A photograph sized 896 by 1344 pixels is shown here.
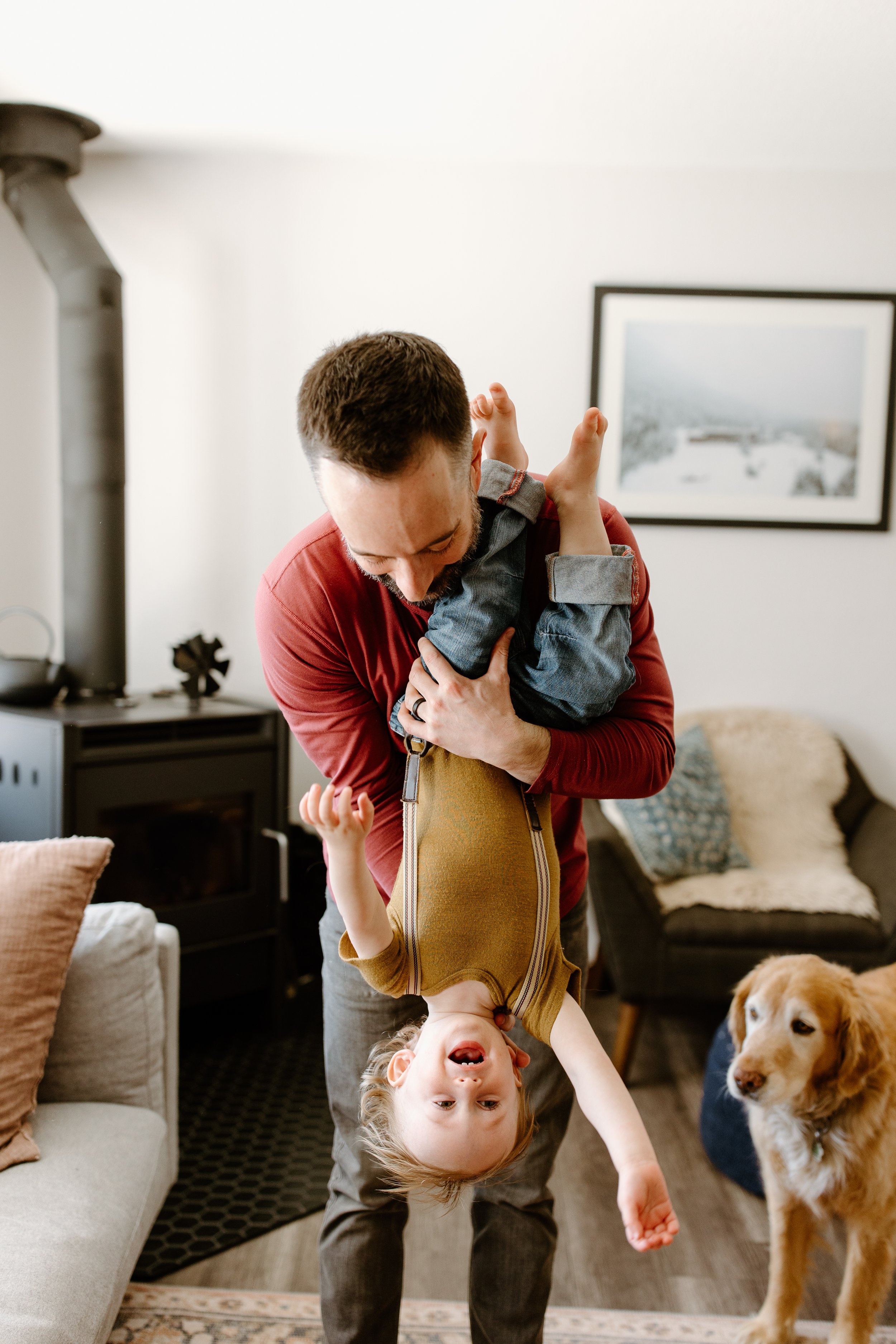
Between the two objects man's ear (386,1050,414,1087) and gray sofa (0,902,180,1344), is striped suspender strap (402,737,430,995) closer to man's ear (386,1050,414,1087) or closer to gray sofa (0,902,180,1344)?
man's ear (386,1050,414,1087)

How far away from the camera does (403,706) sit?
1.05 metres

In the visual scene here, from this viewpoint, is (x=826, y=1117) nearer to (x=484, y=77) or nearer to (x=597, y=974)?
(x=597, y=974)

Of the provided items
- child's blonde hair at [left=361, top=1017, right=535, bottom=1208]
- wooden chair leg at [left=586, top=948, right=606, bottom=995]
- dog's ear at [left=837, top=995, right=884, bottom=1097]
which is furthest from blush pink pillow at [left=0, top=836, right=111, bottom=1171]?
wooden chair leg at [left=586, top=948, right=606, bottom=995]

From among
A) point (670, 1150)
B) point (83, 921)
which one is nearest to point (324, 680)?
point (83, 921)

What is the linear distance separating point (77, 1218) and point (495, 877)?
80 centimetres

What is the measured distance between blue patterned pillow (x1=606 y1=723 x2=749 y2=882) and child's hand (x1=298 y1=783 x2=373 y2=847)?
174 centimetres

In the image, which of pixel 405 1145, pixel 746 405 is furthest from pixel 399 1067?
pixel 746 405

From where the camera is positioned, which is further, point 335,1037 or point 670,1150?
point 670,1150

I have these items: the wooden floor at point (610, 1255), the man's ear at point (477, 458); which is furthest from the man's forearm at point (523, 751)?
the wooden floor at point (610, 1255)

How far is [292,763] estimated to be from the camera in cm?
301

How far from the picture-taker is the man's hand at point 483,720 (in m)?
0.98

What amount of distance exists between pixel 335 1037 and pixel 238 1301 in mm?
746

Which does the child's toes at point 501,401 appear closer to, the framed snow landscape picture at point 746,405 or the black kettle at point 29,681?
the black kettle at point 29,681

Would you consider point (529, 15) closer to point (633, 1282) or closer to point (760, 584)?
point (760, 584)
